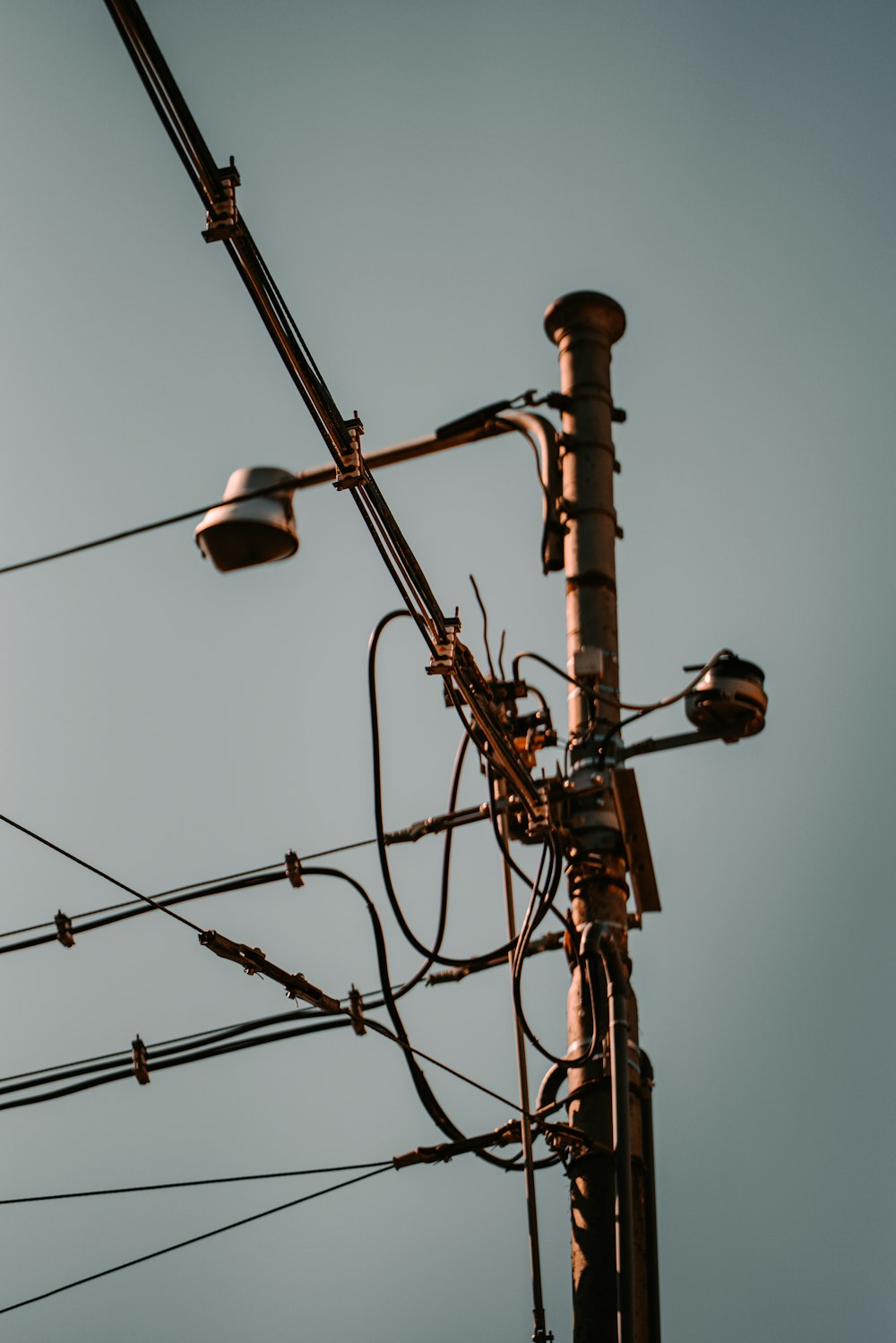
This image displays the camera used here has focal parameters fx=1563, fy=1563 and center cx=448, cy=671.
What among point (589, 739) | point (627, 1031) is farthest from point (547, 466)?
point (627, 1031)

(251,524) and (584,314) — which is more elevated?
(584,314)

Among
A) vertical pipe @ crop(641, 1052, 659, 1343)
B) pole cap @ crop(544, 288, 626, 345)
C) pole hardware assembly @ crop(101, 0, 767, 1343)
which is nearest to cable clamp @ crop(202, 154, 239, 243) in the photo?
pole hardware assembly @ crop(101, 0, 767, 1343)

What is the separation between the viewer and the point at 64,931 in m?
8.77

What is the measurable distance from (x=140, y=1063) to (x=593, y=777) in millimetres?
2767

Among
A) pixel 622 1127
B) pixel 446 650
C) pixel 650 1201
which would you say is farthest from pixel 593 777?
pixel 650 1201

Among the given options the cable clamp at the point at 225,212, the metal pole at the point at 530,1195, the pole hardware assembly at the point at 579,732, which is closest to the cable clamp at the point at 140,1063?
the pole hardware assembly at the point at 579,732

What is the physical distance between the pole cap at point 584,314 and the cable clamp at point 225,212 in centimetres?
293

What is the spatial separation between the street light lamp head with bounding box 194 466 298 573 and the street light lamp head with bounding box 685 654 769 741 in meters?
1.91

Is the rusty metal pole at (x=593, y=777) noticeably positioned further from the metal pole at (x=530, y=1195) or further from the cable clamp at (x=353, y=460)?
the cable clamp at (x=353, y=460)

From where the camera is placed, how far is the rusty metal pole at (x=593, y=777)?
228 inches

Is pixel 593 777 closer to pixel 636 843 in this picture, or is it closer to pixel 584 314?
pixel 636 843

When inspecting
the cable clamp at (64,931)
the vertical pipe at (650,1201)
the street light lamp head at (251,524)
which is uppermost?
the street light lamp head at (251,524)

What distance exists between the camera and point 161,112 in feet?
15.7

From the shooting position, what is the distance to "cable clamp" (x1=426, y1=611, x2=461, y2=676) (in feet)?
22.5
